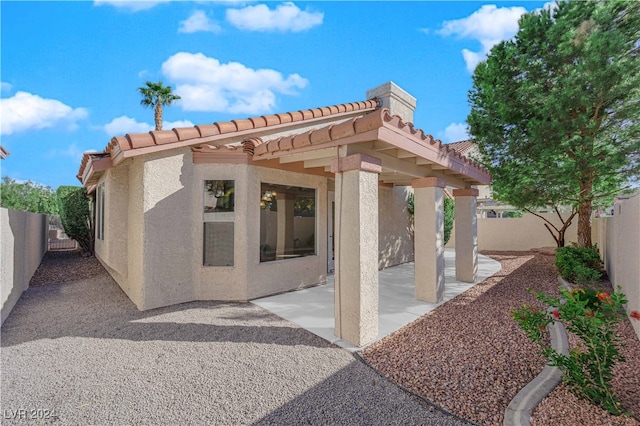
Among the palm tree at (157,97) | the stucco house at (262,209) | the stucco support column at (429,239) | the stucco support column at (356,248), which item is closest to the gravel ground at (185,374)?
the stucco support column at (356,248)

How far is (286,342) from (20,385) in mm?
3479

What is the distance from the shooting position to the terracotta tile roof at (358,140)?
4.72 m

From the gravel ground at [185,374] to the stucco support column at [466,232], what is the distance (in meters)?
6.65

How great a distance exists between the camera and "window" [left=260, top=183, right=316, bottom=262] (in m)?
8.09

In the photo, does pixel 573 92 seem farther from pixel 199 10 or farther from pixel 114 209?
pixel 114 209

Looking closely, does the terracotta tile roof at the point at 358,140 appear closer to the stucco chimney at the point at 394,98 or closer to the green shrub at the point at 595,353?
the green shrub at the point at 595,353

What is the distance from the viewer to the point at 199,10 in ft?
30.2

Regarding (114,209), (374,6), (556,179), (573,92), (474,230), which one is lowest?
(474,230)

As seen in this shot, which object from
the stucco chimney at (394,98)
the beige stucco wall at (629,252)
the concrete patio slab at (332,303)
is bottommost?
the concrete patio slab at (332,303)

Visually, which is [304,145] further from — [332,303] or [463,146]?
[463,146]

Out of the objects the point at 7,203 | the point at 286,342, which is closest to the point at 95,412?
the point at 286,342

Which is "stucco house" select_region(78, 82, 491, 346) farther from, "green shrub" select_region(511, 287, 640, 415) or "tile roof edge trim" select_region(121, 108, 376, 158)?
"green shrub" select_region(511, 287, 640, 415)

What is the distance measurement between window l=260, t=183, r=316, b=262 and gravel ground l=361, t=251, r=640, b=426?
385 centimetres

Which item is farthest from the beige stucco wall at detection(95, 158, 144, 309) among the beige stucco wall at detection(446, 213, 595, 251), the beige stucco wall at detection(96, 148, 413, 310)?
the beige stucco wall at detection(446, 213, 595, 251)
